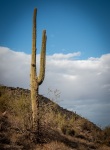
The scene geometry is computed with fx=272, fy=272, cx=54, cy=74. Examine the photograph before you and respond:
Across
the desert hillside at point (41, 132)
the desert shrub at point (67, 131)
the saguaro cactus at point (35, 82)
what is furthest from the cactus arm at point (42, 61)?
the desert shrub at point (67, 131)

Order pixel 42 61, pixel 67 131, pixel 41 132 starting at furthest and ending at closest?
pixel 67 131 < pixel 41 132 < pixel 42 61

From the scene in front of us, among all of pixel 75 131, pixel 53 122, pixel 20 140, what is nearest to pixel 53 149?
pixel 20 140

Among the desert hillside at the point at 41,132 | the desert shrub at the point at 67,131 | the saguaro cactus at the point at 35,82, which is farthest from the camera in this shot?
the desert shrub at the point at 67,131

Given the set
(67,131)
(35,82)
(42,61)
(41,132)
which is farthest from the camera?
(67,131)

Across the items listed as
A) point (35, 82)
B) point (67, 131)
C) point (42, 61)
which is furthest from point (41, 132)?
point (67, 131)

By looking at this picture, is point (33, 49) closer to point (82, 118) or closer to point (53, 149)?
point (53, 149)

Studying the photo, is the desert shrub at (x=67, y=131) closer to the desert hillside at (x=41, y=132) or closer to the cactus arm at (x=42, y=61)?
the desert hillside at (x=41, y=132)

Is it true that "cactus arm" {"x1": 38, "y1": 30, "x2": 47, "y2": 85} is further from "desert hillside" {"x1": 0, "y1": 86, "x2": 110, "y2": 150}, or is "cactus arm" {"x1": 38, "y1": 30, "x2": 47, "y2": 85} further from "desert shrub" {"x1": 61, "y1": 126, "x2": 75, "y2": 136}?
"desert shrub" {"x1": 61, "y1": 126, "x2": 75, "y2": 136}

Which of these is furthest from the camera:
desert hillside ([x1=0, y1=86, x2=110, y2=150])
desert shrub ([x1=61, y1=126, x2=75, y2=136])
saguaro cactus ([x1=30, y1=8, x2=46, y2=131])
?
desert shrub ([x1=61, y1=126, x2=75, y2=136])

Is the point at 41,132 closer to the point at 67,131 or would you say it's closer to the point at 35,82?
the point at 35,82

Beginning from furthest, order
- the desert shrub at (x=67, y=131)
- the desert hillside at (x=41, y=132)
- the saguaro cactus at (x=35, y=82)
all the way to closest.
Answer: the desert shrub at (x=67, y=131) < the saguaro cactus at (x=35, y=82) < the desert hillside at (x=41, y=132)

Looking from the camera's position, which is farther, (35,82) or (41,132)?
(41,132)

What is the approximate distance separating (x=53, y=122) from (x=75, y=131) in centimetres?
A: 201

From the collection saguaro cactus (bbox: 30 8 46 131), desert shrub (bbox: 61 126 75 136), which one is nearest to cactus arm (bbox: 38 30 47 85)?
A: saguaro cactus (bbox: 30 8 46 131)
